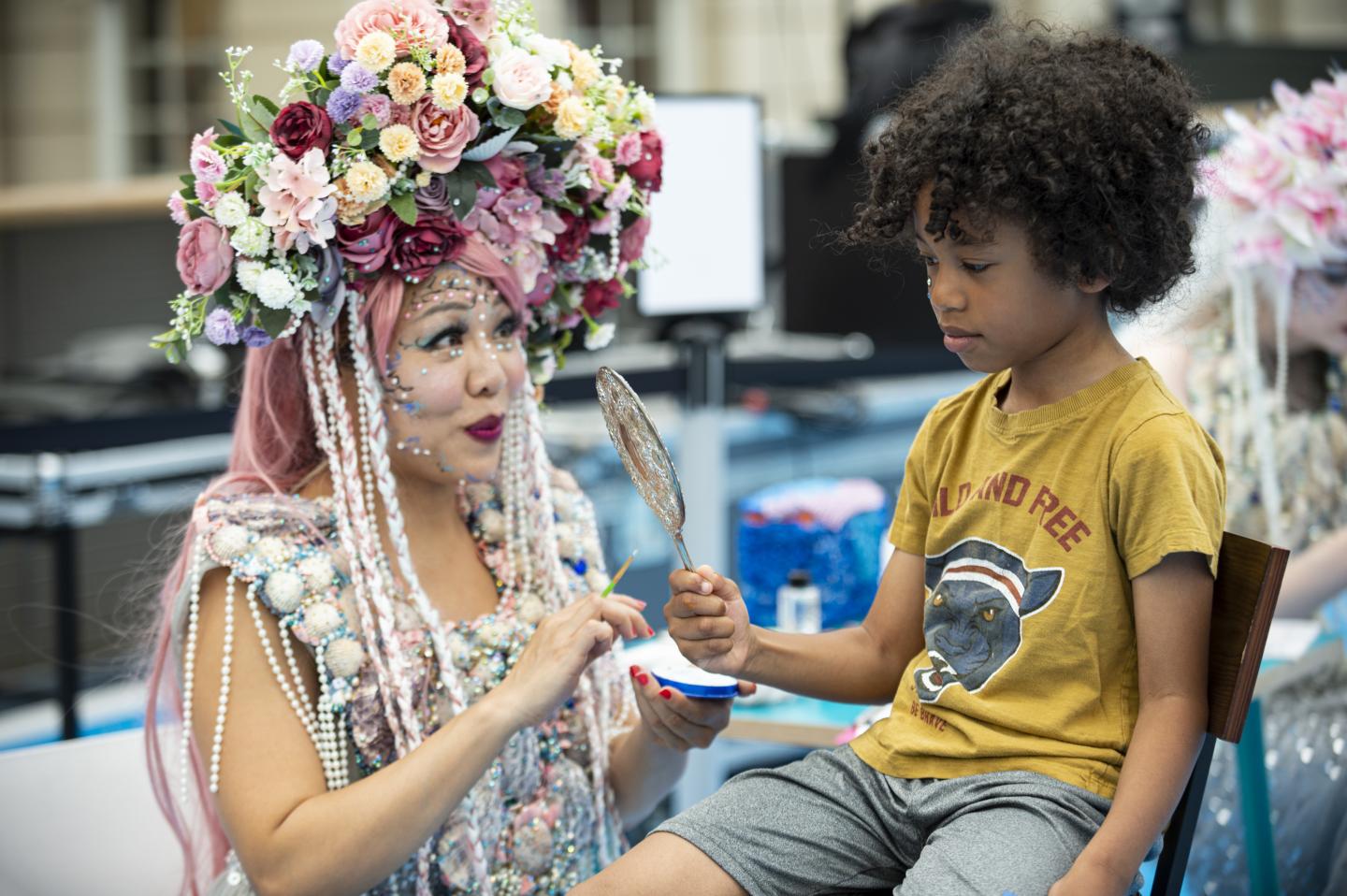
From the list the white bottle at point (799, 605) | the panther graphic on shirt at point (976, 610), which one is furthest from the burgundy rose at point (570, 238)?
the white bottle at point (799, 605)

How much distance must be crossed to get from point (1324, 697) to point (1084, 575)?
4.53ft

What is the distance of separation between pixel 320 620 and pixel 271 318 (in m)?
0.36

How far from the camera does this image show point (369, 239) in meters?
1.68

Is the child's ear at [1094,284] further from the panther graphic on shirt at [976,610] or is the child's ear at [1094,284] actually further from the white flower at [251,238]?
the white flower at [251,238]

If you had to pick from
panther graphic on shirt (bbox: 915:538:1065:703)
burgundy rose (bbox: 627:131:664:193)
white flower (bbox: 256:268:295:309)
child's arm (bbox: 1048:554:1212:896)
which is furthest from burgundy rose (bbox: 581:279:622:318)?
child's arm (bbox: 1048:554:1212:896)

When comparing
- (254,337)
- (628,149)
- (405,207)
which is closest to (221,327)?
(254,337)

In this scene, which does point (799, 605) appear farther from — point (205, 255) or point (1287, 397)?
point (205, 255)

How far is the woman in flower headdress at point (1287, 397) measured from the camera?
95.8 inches

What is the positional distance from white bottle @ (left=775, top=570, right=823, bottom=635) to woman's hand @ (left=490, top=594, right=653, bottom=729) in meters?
0.85

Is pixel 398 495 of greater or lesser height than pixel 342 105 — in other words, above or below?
below

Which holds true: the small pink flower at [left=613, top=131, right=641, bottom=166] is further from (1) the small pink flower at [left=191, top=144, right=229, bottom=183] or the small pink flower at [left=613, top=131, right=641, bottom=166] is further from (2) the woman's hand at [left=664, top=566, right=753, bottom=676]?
(2) the woman's hand at [left=664, top=566, right=753, bottom=676]

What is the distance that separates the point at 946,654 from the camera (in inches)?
59.2

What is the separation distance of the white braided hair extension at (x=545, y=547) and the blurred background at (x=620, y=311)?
480mm

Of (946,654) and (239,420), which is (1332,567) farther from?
(239,420)
